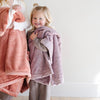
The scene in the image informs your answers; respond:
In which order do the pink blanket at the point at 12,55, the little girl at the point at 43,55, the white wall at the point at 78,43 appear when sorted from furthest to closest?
the white wall at the point at 78,43 < the little girl at the point at 43,55 < the pink blanket at the point at 12,55

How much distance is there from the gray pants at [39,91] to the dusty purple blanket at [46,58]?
0.05m

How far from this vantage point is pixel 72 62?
192cm

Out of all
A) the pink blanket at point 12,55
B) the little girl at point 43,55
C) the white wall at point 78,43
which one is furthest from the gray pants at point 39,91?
the white wall at point 78,43

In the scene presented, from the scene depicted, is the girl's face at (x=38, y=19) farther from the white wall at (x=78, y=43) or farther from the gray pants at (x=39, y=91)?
the gray pants at (x=39, y=91)

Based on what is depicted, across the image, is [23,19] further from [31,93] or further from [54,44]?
[31,93]

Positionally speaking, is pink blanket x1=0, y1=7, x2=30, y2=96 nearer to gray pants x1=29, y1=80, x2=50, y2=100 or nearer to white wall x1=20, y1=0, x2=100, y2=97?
gray pants x1=29, y1=80, x2=50, y2=100

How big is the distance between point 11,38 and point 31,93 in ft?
1.71

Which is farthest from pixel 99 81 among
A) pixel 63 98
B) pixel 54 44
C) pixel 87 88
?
pixel 54 44

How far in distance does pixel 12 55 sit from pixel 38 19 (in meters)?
0.38

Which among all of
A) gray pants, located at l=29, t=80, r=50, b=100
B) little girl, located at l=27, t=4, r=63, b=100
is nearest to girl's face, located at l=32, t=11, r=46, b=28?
little girl, located at l=27, t=4, r=63, b=100

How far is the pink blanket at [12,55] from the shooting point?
1.39m

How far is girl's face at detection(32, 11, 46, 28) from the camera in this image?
4.98 feet

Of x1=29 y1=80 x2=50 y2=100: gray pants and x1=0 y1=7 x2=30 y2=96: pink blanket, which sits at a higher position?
x1=0 y1=7 x2=30 y2=96: pink blanket

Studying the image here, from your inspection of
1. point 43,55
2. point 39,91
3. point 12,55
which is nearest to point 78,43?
point 43,55
